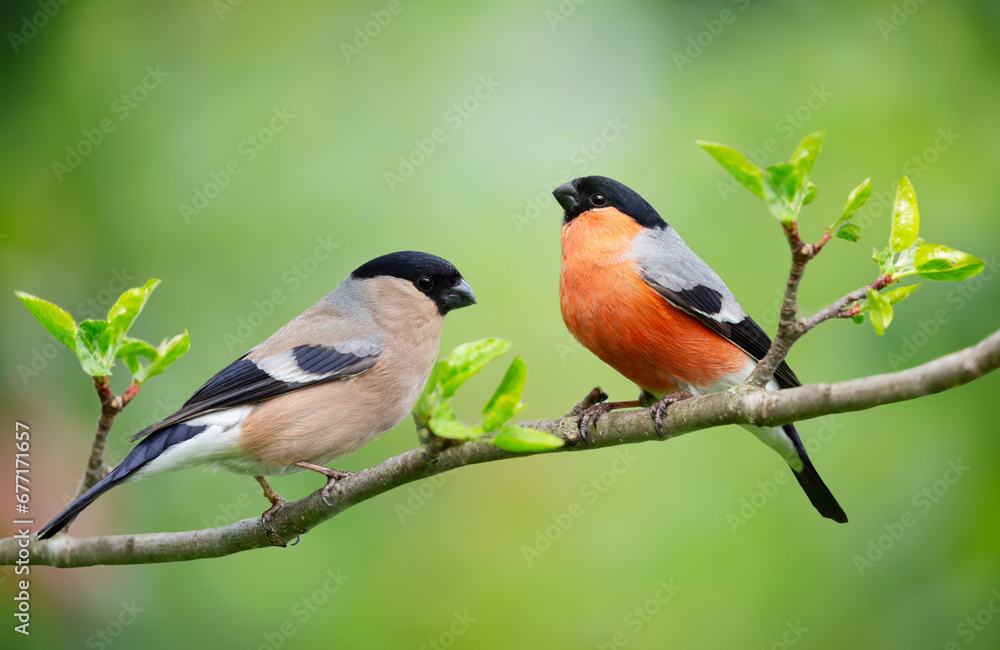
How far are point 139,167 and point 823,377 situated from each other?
3.16 metres

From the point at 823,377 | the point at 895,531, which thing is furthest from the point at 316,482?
the point at 895,531

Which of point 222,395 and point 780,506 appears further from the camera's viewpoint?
point 780,506

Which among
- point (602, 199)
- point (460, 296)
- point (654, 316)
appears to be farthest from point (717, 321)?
point (460, 296)

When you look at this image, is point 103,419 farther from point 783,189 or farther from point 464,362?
point 783,189

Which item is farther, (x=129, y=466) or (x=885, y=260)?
(x=129, y=466)

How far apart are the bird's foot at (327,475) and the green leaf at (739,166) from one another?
109 centimetres

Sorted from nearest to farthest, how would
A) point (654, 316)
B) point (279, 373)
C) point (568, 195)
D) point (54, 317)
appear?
point (54, 317)
point (279, 373)
point (654, 316)
point (568, 195)

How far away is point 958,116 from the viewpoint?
362 centimetres

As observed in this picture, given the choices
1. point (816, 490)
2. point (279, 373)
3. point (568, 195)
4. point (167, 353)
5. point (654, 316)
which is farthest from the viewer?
point (568, 195)

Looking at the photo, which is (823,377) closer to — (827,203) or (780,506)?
(780,506)

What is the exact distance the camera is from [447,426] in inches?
52.6

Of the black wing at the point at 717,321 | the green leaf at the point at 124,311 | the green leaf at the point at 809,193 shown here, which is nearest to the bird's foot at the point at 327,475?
the green leaf at the point at 124,311

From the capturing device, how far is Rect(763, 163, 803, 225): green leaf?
4.12 feet

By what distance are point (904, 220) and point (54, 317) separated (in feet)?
5.20
